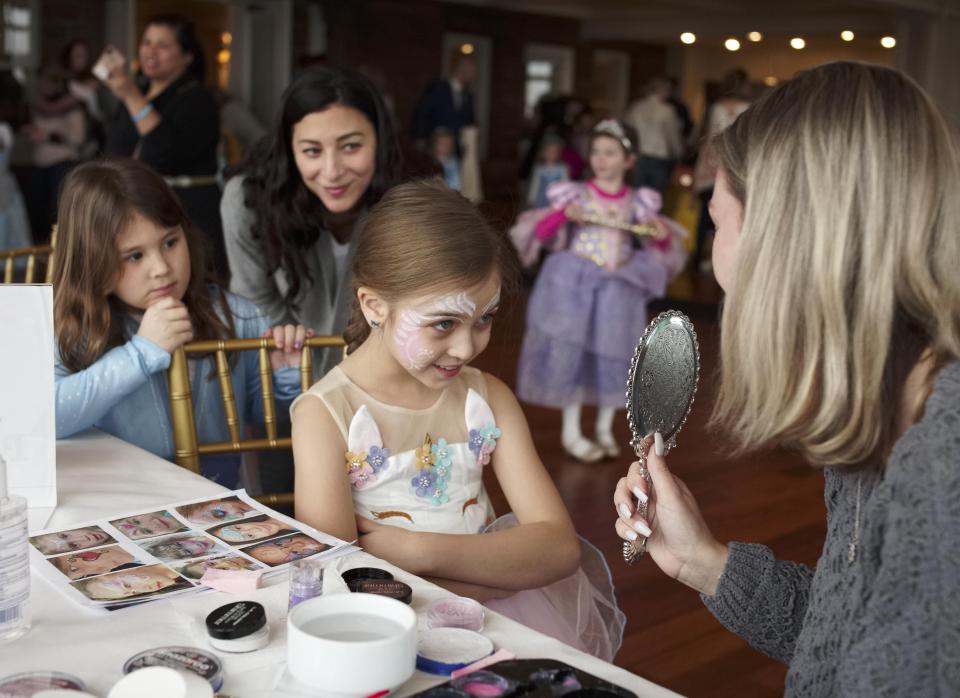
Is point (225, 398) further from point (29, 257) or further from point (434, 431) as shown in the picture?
point (29, 257)

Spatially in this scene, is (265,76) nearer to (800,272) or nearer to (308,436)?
(308,436)

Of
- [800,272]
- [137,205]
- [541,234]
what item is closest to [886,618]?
[800,272]

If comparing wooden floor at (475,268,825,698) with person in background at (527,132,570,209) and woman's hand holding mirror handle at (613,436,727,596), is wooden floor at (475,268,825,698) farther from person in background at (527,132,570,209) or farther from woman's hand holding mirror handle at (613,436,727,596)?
person in background at (527,132,570,209)

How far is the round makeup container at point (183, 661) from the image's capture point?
2.90 ft

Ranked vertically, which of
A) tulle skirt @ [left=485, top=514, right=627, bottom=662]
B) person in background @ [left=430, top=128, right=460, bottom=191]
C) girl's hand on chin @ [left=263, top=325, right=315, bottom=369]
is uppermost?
person in background @ [left=430, top=128, right=460, bottom=191]

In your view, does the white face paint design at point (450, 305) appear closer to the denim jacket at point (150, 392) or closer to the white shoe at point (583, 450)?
the denim jacket at point (150, 392)

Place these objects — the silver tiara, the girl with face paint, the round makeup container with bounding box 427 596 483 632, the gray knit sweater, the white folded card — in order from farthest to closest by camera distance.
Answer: the silver tiara, the girl with face paint, the white folded card, the round makeup container with bounding box 427 596 483 632, the gray knit sweater

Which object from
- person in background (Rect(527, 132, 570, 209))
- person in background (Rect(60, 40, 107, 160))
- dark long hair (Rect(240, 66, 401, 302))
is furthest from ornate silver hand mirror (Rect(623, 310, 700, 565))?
person in background (Rect(527, 132, 570, 209))

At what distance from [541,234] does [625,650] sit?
6.98 ft

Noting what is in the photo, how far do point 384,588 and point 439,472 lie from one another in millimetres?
522

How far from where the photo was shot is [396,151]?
227cm

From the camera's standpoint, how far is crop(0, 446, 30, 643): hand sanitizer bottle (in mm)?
949

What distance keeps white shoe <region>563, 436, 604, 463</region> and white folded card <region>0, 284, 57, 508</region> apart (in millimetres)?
2959

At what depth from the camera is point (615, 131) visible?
14.1 feet
